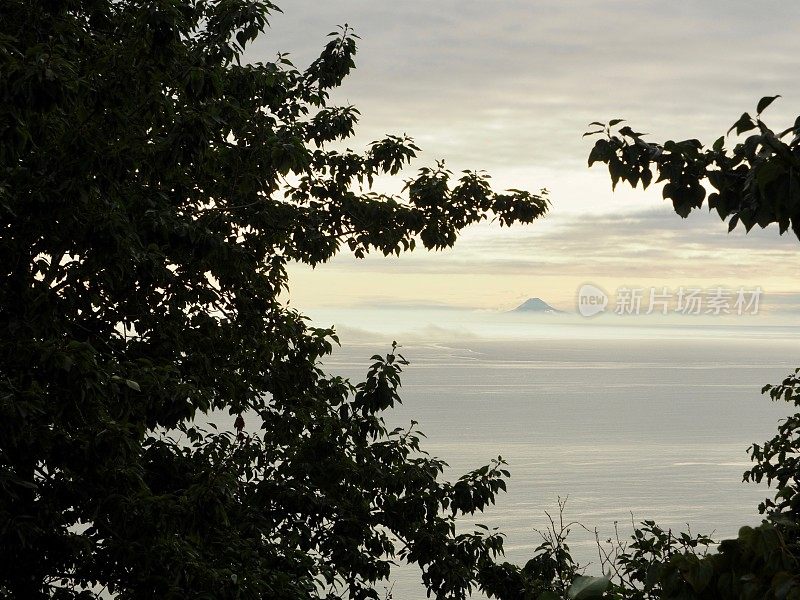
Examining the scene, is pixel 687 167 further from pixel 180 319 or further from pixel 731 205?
pixel 180 319

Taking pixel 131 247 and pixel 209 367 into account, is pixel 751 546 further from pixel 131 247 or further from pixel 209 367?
pixel 209 367

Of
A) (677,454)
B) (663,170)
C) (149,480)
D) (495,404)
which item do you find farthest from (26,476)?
(495,404)

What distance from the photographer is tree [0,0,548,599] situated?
21.7 ft

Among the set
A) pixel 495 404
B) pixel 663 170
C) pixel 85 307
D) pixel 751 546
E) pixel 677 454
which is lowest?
pixel 751 546

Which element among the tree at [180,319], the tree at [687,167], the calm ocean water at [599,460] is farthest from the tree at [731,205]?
the calm ocean water at [599,460]

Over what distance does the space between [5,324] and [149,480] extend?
7.78 ft

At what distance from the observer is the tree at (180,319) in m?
6.61

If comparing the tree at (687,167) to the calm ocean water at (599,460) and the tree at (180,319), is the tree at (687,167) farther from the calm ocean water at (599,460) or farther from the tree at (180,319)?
the calm ocean water at (599,460)

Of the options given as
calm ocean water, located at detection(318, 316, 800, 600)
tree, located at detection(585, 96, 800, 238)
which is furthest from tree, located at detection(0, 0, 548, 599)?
calm ocean water, located at detection(318, 316, 800, 600)

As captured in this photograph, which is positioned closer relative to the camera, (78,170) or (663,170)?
(663,170)

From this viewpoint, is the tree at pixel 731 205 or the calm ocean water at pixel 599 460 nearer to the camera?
the tree at pixel 731 205

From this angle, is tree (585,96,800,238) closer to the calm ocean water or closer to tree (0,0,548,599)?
tree (0,0,548,599)

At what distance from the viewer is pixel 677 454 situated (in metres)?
122

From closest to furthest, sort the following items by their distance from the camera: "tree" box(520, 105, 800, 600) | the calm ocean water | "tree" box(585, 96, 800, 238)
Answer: "tree" box(520, 105, 800, 600), "tree" box(585, 96, 800, 238), the calm ocean water
